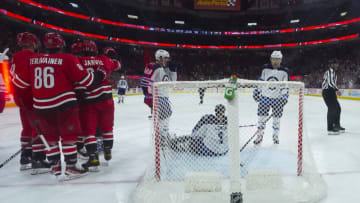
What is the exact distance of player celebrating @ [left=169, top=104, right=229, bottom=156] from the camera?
91.2 inches

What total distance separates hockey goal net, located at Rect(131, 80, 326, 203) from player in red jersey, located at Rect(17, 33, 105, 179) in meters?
0.63

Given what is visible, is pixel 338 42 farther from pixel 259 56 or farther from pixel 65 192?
pixel 65 192

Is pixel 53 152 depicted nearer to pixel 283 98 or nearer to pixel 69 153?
pixel 69 153

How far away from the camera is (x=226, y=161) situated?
2.36 meters

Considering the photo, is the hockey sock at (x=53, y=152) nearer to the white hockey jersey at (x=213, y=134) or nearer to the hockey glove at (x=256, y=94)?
the white hockey jersey at (x=213, y=134)

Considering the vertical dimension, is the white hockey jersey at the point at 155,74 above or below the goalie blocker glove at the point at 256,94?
above

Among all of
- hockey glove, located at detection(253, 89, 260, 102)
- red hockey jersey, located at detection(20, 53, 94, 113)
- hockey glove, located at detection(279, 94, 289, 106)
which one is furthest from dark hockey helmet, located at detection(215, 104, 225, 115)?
red hockey jersey, located at detection(20, 53, 94, 113)

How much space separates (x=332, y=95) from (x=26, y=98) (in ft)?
12.8

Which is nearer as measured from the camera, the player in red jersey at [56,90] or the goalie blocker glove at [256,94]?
the player in red jersey at [56,90]

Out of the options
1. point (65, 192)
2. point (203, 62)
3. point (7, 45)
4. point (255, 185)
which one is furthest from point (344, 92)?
point (7, 45)

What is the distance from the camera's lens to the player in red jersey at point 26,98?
1.90 m

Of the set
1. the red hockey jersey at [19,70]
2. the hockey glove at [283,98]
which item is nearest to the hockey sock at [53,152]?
the red hockey jersey at [19,70]

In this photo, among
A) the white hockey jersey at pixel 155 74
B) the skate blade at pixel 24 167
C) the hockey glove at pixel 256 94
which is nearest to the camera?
the skate blade at pixel 24 167

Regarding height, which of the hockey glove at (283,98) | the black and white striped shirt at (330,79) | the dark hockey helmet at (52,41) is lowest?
the hockey glove at (283,98)
